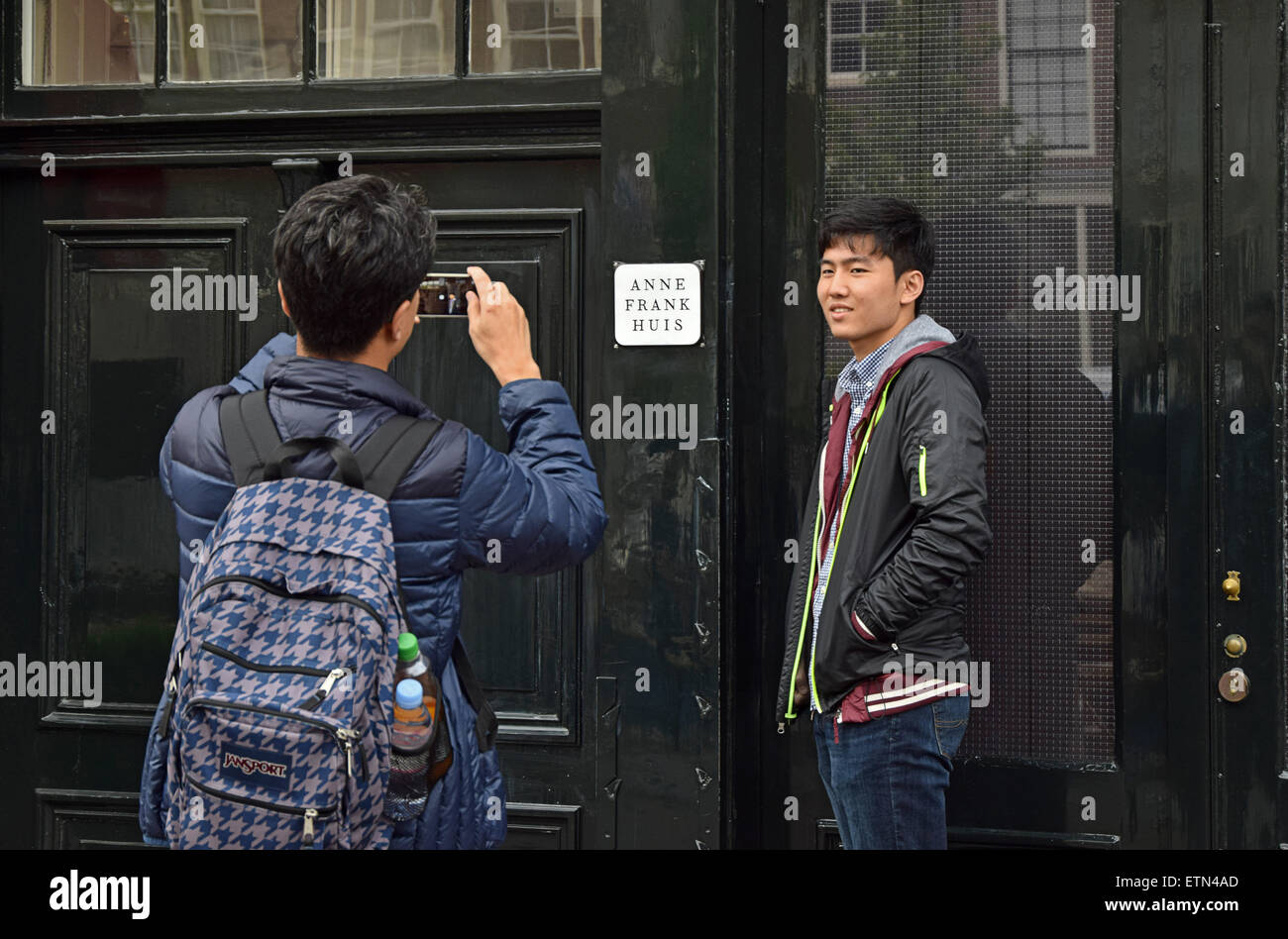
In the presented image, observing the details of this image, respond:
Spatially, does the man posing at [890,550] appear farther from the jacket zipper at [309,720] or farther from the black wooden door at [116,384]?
the jacket zipper at [309,720]

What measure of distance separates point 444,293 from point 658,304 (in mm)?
1352

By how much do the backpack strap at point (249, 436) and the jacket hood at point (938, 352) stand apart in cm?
163

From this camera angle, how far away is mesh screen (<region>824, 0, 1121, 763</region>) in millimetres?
3697

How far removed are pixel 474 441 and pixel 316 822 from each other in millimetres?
666

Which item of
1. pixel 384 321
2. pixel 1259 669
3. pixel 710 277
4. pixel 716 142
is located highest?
pixel 716 142

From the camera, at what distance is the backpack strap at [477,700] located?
7.34 ft

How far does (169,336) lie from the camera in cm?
416

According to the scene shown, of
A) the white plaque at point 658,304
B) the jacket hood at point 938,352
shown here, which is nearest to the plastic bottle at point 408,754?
the jacket hood at point 938,352

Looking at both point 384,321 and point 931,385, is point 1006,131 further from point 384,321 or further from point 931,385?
point 384,321

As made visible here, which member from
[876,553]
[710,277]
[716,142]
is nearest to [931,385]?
[876,553]

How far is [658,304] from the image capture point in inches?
148
